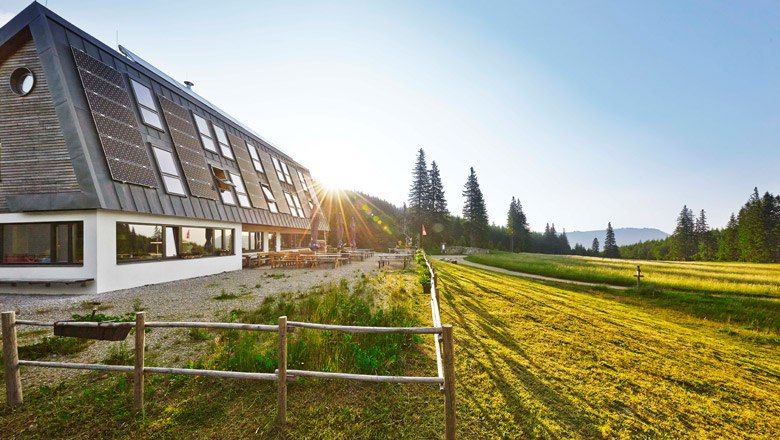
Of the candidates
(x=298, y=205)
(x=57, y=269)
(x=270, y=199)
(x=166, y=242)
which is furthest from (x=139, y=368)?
(x=298, y=205)

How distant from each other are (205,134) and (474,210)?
46.9 meters

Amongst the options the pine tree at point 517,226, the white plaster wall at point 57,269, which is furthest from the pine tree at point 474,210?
the white plaster wall at point 57,269

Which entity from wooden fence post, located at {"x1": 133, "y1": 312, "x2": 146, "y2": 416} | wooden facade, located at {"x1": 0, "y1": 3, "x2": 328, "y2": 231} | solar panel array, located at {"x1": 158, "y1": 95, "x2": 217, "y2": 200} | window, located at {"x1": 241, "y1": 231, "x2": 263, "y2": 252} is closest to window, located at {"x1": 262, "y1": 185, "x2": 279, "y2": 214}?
window, located at {"x1": 241, "y1": 231, "x2": 263, "y2": 252}

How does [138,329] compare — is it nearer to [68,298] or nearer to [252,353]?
[252,353]

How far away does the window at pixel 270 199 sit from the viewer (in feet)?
74.5

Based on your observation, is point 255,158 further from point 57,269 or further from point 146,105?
point 57,269

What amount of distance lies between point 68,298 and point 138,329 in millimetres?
9638

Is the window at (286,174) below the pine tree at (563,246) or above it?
above

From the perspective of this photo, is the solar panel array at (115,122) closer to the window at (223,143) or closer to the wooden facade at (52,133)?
the wooden facade at (52,133)

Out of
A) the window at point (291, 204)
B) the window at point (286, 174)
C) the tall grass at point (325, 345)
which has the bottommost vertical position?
the tall grass at point (325, 345)

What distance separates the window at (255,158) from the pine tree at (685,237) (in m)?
82.7

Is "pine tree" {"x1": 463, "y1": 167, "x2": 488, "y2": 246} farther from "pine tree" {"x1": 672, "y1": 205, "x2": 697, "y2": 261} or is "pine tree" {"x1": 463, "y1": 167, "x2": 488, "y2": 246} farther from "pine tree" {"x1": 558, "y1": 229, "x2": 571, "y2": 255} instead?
"pine tree" {"x1": 672, "y1": 205, "x2": 697, "y2": 261}

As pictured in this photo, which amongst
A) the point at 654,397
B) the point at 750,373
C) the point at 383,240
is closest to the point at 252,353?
the point at 654,397

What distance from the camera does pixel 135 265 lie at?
12.3 meters
